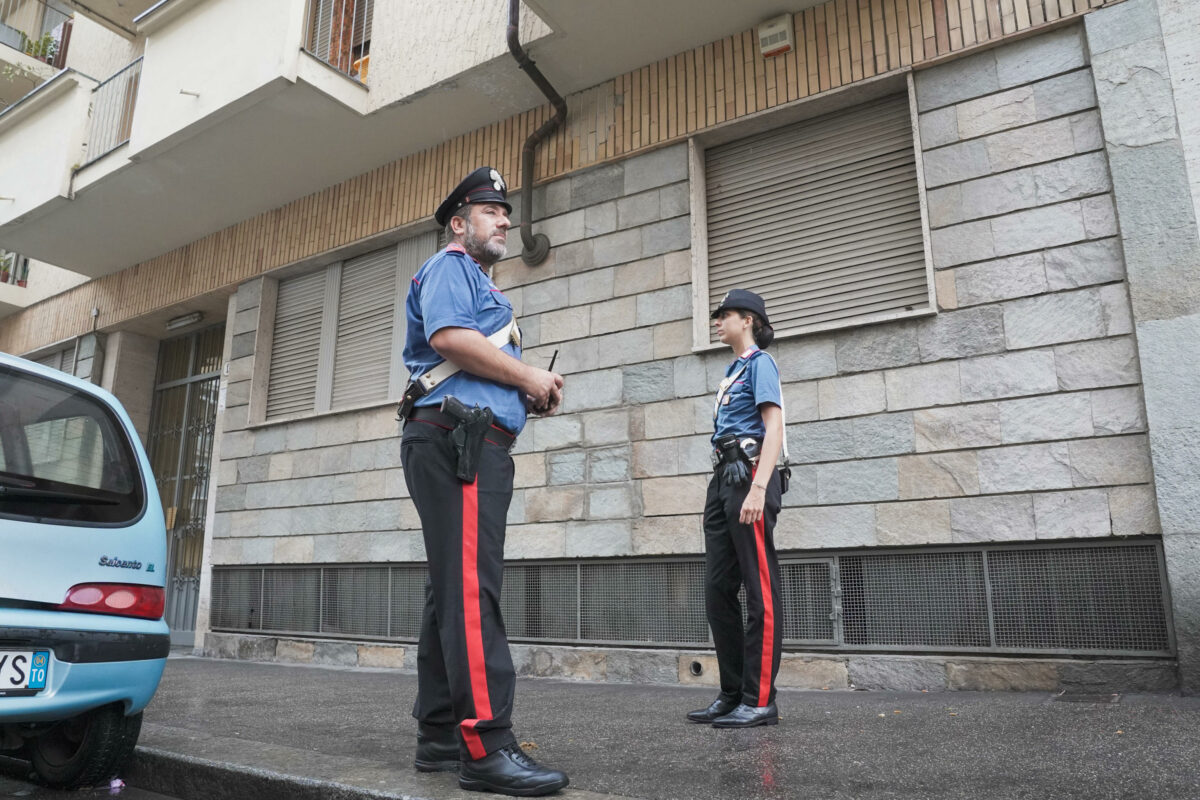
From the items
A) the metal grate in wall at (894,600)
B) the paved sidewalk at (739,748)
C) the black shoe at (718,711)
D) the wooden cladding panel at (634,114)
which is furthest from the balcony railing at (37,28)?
the black shoe at (718,711)

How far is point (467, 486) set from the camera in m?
2.72

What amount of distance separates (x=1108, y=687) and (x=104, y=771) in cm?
495

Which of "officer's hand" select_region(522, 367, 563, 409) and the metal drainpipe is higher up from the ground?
the metal drainpipe

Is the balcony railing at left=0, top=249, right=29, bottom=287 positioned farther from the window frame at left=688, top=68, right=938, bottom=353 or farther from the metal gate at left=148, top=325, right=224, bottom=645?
the window frame at left=688, top=68, right=938, bottom=353

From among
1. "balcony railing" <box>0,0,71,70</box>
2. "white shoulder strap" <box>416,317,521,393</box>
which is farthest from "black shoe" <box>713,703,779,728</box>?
"balcony railing" <box>0,0,71,70</box>

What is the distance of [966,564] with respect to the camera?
5.54 meters

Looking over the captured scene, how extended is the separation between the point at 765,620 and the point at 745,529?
0.40 metres

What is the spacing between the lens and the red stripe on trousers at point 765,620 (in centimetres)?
386

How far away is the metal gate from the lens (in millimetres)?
10953

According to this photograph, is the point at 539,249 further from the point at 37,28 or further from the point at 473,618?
the point at 37,28

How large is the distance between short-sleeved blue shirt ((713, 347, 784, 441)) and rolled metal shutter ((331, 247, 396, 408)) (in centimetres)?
540

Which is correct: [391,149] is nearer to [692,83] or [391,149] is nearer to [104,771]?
[692,83]

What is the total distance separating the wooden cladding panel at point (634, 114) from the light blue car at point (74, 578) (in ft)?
16.6

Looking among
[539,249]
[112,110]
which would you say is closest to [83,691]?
[539,249]
